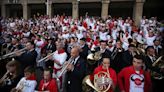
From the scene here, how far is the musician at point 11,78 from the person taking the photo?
4793mm

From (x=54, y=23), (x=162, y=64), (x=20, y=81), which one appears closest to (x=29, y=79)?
(x=20, y=81)

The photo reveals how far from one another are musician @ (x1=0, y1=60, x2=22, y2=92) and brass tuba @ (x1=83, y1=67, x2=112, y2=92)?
4.21 feet

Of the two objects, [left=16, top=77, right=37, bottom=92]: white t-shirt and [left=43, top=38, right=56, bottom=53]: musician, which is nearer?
[left=16, top=77, right=37, bottom=92]: white t-shirt

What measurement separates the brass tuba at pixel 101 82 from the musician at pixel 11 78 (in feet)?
4.21

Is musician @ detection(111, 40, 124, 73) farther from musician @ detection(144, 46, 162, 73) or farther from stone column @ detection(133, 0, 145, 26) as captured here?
stone column @ detection(133, 0, 145, 26)

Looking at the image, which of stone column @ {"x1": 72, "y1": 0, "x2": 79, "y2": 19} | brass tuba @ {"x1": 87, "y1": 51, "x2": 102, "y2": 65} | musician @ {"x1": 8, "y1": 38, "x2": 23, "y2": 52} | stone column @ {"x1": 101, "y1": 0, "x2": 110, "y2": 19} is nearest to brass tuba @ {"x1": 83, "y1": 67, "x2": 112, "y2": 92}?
brass tuba @ {"x1": 87, "y1": 51, "x2": 102, "y2": 65}

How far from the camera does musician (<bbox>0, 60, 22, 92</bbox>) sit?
479 cm

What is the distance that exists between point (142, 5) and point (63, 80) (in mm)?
20475

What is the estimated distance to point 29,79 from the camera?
4.88 meters

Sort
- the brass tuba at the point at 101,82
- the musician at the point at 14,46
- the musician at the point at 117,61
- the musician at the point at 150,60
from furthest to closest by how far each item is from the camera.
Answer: the musician at the point at 14,46 < the musician at the point at 117,61 < the musician at the point at 150,60 < the brass tuba at the point at 101,82

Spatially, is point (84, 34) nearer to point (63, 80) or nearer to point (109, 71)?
point (63, 80)

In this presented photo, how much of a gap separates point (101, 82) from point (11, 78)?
64.7 inches

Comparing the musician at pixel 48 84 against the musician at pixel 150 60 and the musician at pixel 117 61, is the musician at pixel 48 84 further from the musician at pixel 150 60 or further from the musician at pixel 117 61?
the musician at pixel 117 61

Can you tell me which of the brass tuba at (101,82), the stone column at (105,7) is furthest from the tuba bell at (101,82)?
the stone column at (105,7)
